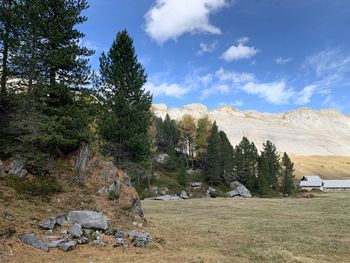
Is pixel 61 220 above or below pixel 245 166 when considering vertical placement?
below

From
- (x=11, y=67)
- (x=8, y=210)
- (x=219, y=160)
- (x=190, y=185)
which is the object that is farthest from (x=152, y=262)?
(x=219, y=160)

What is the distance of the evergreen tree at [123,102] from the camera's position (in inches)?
1294

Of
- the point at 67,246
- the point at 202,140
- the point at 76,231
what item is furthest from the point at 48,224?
the point at 202,140

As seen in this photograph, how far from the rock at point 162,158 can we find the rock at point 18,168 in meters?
74.5

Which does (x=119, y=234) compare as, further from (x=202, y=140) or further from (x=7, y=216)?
(x=202, y=140)

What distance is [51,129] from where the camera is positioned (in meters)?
18.1

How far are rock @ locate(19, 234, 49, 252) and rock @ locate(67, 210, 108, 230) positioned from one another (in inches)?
112

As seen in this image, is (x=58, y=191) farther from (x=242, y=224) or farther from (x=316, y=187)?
(x=316, y=187)

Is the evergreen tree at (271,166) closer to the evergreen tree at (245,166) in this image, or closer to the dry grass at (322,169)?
the evergreen tree at (245,166)

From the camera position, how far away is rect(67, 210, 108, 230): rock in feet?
50.3

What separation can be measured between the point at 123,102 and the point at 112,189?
47.7 ft

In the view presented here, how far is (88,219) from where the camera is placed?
15625 millimetres

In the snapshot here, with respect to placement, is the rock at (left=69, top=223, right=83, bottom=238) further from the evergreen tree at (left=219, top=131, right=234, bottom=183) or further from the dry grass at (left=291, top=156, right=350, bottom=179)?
the dry grass at (left=291, top=156, right=350, bottom=179)

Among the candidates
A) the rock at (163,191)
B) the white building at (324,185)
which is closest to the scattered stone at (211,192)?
the rock at (163,191)
